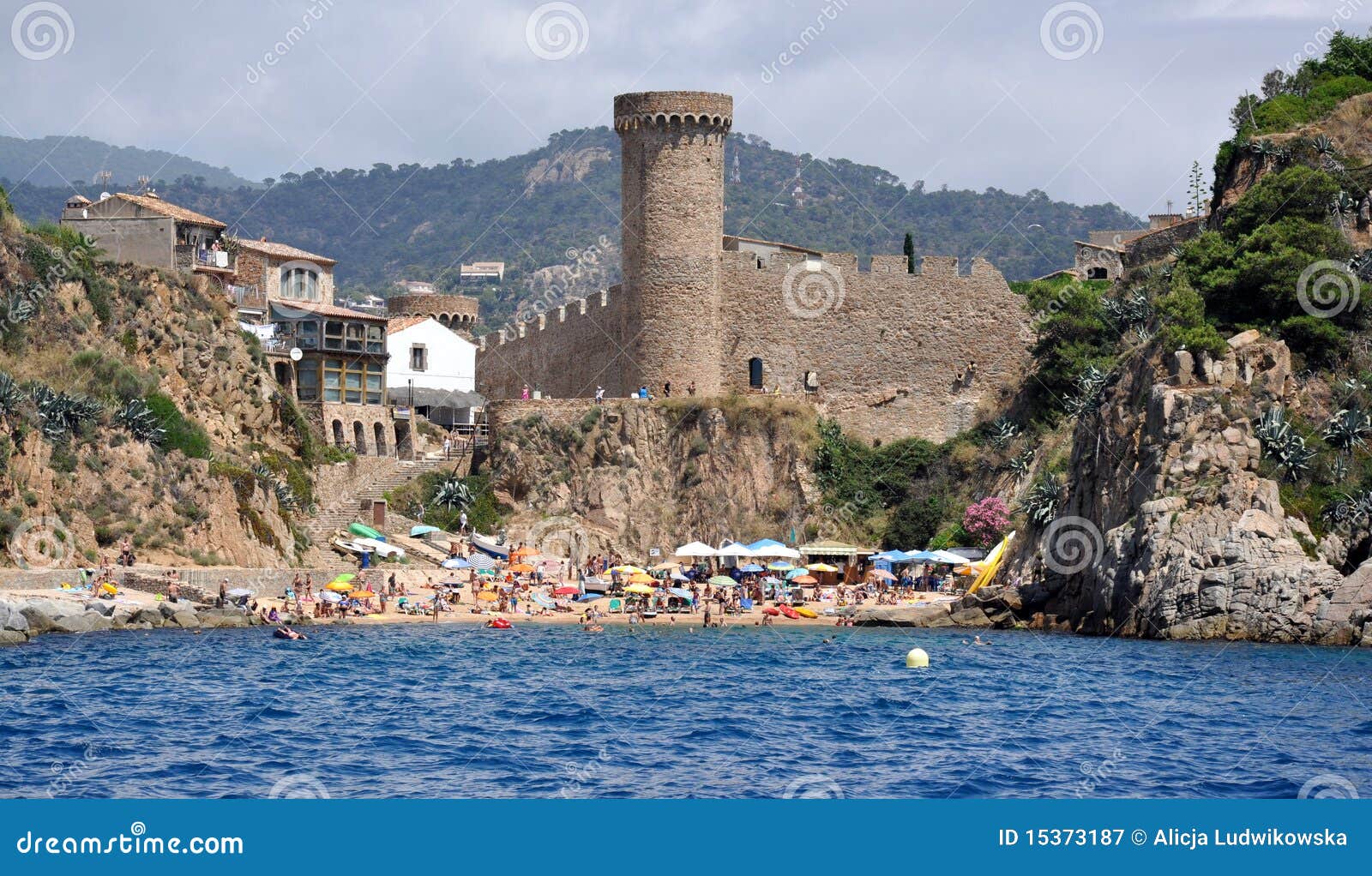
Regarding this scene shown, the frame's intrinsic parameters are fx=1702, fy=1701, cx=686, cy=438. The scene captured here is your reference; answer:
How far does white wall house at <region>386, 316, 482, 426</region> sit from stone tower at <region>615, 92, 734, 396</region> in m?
9.25

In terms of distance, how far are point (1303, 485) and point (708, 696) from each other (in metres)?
13.8

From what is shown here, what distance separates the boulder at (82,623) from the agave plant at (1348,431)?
Result: 902 inches

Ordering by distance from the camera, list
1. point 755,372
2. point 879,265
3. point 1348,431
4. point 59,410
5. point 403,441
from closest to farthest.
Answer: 1. point 1348,431
2. point 59,410
3. point 755,372
4. point 879,265
5. point 403,441

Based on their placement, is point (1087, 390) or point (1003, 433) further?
point (1003, 433)

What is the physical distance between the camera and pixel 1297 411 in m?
33.3

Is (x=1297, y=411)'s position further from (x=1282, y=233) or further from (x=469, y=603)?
(x=469, y=603)

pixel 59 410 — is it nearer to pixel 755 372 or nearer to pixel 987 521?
pixel 755 372

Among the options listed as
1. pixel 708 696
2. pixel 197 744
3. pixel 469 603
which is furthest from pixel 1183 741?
pixel 469 603

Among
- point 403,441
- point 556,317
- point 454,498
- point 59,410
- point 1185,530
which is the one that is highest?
point 556,317

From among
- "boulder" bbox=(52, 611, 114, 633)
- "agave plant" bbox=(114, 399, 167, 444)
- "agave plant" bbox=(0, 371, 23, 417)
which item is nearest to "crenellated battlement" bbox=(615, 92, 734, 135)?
"agave plant" bbox=(114, 399, 167, 444)

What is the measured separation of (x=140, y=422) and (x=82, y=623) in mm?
8193

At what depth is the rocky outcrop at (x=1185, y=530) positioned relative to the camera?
2988 cm

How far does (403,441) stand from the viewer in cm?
4791

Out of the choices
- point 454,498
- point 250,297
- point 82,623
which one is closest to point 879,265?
point 454,498
